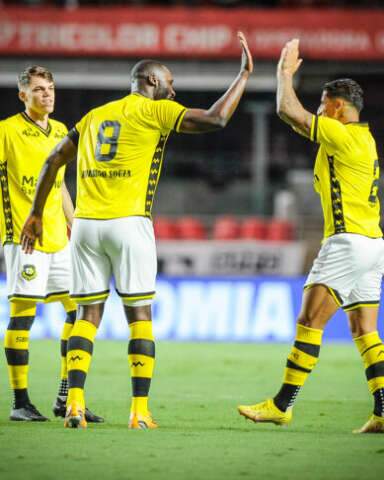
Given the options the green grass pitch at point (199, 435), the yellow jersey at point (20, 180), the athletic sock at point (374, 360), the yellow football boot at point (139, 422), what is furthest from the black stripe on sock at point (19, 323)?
the athletic sock at point (374, 360)

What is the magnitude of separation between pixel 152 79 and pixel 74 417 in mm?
2056

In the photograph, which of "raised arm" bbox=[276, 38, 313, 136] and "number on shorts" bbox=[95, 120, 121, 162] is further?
"number on shorts" bbox=[95, 120, 121, 162]

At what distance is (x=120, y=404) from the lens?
296 inches

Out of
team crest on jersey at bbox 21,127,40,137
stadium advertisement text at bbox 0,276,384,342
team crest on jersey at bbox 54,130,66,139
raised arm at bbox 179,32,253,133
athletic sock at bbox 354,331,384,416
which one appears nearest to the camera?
raised arm at bbox 179,32,253,133

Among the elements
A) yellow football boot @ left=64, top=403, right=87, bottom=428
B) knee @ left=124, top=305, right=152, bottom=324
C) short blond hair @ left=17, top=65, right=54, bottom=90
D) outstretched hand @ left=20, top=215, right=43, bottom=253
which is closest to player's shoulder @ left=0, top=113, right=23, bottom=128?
short blond hair @ left=17, top=65, right=54, bottom=90

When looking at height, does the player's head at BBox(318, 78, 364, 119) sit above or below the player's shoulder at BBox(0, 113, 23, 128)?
above

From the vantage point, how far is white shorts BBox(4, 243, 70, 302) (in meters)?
6.70

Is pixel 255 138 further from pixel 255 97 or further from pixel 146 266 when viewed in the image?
pixel 146 266

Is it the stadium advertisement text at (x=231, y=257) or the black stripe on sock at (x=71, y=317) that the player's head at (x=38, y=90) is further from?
the stadium advertisement text at (x=231, y=257)

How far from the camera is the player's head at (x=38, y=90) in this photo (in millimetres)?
6879

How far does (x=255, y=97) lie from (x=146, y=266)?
1928 centimetres

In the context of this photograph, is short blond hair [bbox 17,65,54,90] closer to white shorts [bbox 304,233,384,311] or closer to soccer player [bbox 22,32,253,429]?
soccer player [bbox 22,32,253,429]

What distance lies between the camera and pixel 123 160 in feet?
19.9

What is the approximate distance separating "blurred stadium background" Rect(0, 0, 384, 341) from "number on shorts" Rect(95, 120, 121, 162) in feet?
41.2
